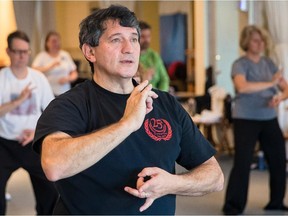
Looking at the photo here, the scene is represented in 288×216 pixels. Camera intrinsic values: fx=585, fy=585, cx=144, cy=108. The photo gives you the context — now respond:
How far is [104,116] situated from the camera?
1553 millimetres

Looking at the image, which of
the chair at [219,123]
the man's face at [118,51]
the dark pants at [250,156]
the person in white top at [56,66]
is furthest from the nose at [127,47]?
the chair at [219,123]

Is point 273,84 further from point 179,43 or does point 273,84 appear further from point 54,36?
point 179,43

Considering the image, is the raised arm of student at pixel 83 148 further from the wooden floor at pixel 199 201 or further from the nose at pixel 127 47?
the wooden floor at pixel 199 201

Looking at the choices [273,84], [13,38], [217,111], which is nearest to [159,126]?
[13,38]

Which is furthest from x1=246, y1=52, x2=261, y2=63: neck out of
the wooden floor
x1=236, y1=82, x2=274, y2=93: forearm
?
the wooden floor

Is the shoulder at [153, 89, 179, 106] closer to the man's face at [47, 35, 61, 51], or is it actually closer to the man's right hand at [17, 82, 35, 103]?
the man's right hand at [17, 82, 35, 103]

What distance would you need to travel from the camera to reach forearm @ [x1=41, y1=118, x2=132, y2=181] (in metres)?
1.36

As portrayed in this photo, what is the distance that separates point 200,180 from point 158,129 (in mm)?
187

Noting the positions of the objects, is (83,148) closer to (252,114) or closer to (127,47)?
(127,47)

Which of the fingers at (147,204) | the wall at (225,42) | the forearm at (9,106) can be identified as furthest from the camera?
the wall at (225,42)

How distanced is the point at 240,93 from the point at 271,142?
39 centimetres

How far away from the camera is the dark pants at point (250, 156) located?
395cm

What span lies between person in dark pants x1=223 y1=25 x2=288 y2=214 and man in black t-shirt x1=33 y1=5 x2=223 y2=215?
90.7 inches

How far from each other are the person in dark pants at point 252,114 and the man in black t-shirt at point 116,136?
2304mm
